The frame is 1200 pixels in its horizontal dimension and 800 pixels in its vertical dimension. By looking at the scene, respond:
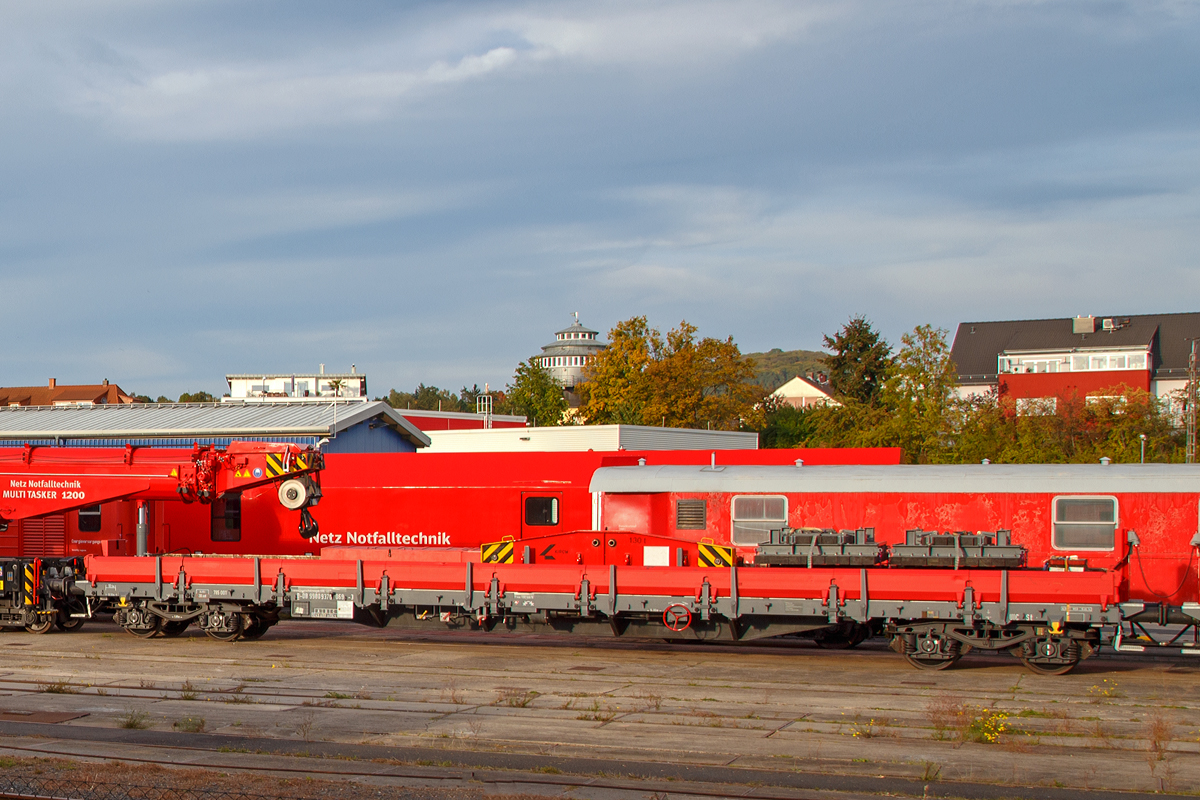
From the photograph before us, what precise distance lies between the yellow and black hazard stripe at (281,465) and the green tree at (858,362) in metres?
64.8

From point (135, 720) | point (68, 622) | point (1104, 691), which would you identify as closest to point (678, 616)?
point (1104, 691)

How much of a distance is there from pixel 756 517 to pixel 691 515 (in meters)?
1.15

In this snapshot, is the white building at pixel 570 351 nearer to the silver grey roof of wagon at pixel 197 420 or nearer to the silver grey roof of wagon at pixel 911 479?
the silver grey roof of wagon at pixel 197 420

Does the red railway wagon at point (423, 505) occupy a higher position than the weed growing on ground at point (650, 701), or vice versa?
the red railway wagon at point (423, 505)

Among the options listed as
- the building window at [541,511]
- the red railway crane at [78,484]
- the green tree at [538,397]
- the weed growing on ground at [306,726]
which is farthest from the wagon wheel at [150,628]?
the green tree at [538,397]

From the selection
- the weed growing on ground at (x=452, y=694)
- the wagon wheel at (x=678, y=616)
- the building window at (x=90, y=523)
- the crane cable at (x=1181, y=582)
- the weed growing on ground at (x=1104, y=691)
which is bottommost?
the weed growing on ground at (x=1104, y=691)

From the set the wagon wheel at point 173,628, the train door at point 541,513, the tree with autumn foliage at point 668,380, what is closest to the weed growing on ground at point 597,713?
Result: the wagon wheel at point 173,628

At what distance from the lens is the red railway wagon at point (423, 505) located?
24344 mm

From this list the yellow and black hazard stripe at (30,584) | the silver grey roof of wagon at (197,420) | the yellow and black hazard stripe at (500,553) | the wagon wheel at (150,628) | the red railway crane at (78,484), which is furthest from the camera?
the silver grey roof of wagon at (197,420)

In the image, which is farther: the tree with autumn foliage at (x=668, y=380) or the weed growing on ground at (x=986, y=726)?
the tree with autumn foliage at (x=668, y=380)

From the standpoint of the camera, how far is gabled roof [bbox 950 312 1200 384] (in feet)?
294

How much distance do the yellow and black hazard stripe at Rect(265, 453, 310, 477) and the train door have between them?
629cm

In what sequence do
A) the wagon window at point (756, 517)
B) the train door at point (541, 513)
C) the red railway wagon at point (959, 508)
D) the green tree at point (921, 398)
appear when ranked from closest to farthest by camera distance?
the red railway wagon at point (959, 508) → the wagon window at point (756, 517) → the train door at point (541, 513) → the green tree at point (921, 398)

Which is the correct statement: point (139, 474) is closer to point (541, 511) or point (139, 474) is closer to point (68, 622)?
point (68, 622)
